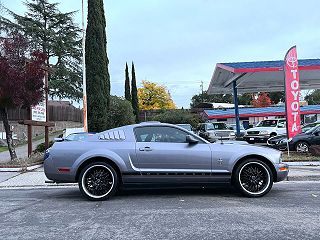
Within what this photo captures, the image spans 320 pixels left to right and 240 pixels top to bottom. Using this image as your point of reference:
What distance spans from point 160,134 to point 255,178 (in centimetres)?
214

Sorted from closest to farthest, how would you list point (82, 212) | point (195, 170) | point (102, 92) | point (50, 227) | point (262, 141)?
point (50, 227)
point (82, 212)
point (195, 170)
point (102, 92)
point (262, 141)

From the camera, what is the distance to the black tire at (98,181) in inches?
302

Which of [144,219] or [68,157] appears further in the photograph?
[68,157]

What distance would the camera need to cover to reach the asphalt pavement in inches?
209

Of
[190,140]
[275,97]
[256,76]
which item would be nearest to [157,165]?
[190,140]

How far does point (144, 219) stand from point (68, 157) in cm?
239

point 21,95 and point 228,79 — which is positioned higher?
point 228,79

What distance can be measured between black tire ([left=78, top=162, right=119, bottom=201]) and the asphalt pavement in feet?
0.64

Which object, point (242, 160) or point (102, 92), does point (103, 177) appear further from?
point (102, 92)

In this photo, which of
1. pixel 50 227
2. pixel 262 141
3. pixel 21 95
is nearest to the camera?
pixel 50 227

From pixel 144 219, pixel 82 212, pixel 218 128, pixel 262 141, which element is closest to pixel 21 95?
pixel 82 212

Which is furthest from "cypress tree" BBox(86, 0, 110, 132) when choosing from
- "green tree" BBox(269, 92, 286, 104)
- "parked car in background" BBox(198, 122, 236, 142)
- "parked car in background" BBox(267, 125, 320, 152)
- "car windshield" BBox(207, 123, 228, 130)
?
"green tree" BBox(269, 92, 286, 104)

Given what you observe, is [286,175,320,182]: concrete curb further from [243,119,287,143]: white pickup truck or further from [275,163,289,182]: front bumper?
[243,119,287,143]: white pickup truck

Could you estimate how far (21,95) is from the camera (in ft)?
46.6
